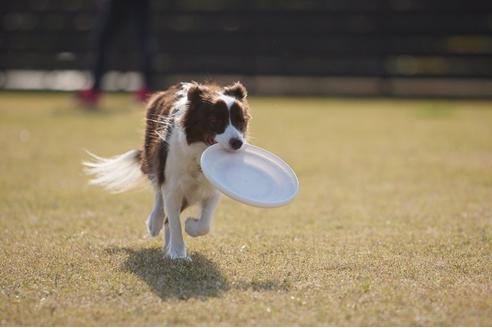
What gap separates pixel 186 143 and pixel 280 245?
0.98 metres

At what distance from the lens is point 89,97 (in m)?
14.2

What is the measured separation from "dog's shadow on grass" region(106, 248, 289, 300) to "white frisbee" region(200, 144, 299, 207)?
466 millimetres

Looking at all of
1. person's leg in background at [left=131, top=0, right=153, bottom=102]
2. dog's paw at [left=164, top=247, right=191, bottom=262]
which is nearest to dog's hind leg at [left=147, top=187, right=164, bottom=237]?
dog's paw at [left=164, top=247, right=191, bottom=262]

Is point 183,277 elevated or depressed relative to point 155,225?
elevated

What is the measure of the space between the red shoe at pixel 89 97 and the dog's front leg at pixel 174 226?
9.09 m

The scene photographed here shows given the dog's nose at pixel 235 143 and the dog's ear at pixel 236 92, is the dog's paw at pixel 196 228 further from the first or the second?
the dog's ear at pixel 236 92

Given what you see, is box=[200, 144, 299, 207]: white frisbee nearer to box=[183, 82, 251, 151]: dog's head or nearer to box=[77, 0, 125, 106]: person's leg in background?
box=[183, 82, 251, 151]: dog's head

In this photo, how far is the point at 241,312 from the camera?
3881 mm

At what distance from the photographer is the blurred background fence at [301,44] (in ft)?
58.4

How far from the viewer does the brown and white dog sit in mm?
4871

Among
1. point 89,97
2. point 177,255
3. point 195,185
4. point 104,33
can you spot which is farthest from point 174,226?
point 89,97

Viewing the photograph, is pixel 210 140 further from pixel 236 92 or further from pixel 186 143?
pixel 236 92

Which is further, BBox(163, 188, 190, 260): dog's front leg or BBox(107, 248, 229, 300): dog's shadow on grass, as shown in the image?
BBox(163, 188, 190, 260): dog's front leg

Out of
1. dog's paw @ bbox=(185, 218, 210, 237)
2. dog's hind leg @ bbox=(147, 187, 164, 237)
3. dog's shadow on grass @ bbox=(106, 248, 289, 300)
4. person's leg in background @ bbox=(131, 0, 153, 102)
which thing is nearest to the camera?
dog's shadow on grass @ bbox=(106, 248, 289, 300)
